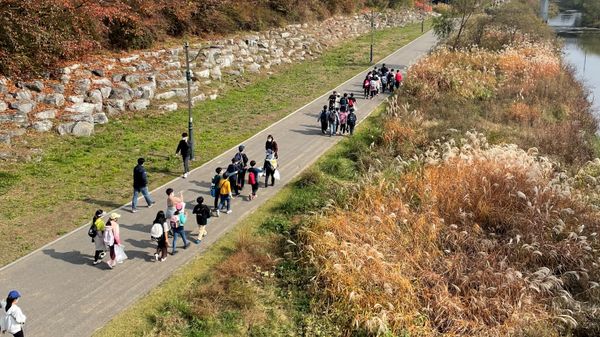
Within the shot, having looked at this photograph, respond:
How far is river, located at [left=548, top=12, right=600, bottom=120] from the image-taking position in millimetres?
41500

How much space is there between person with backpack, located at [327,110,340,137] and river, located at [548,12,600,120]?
17807 millimetres

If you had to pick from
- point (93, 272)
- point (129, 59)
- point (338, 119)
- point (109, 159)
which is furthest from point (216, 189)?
point (129, 59)

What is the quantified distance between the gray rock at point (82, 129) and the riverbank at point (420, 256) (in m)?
10.3

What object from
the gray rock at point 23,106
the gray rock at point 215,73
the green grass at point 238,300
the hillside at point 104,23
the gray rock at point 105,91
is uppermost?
the hillside at point 104,23

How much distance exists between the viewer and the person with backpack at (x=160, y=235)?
43.3 feet

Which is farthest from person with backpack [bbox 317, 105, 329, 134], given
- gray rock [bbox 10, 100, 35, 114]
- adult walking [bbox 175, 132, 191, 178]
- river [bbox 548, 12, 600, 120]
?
river [bbox 548, 12, 600, 120]

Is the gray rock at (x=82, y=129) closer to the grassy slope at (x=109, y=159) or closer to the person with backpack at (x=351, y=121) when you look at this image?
the grassy slope at (x=109, y=159)

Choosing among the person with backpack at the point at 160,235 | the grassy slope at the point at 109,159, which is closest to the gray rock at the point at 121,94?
the grassy slope at the point at 109,159

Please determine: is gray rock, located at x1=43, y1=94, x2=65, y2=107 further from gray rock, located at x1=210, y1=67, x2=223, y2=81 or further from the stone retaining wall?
gray rock, located at x1=210, y1=67, x2=223, y2=81

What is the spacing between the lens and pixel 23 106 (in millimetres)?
21859

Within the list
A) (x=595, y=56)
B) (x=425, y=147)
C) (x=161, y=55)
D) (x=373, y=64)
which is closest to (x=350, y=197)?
(x=425, y=147)

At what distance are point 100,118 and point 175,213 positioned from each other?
38.4ft

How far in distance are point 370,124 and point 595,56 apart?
4467cm

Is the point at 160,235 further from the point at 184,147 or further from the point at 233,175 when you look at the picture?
the point at 184,147
